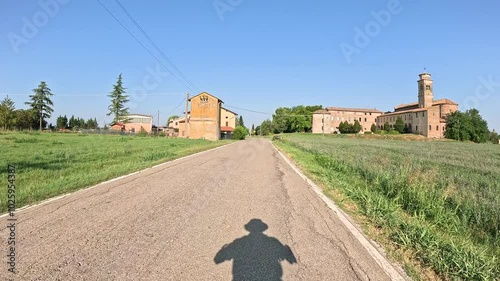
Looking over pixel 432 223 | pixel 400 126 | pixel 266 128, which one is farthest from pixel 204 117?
pixel 266 128

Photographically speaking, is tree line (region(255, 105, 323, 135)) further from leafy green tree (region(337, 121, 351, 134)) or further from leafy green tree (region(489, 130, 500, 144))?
leafy green tree (region(489, 130, 500, 144))

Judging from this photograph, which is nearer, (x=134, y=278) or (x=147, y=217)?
(x=134, y=278)

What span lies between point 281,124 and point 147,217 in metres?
117

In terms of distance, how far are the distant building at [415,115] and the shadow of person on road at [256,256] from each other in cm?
8873

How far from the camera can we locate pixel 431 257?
11.6ft

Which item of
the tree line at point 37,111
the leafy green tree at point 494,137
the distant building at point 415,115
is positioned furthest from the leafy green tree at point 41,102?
the leafy green tree at point 494,137

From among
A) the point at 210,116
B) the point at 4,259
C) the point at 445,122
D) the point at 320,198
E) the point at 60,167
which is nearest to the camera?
the point at 4,259

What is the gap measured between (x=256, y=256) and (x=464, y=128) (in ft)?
344

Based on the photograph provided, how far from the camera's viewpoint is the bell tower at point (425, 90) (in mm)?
99688

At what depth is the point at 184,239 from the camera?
157 inches

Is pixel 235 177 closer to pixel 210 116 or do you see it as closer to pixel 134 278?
pixel 134 278

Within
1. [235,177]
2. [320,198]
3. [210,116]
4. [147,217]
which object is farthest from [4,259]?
[210,116]

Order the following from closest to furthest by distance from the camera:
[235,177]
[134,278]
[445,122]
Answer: [134,278]
[235,177]
[445,122]

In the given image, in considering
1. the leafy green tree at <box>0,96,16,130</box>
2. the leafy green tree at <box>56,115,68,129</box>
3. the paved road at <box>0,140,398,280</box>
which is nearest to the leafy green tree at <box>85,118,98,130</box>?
the leafy green tree at <box>56,115,68,129</box>
